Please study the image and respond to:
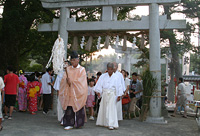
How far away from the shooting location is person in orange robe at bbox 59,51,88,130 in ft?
20.9

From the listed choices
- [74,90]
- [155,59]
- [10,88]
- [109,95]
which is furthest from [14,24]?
[155,59]

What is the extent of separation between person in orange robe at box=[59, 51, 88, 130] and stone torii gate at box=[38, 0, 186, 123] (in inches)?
118

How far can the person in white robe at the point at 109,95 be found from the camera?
6734 mm

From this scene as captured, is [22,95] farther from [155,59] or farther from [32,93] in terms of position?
[155,59]

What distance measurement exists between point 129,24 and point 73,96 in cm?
396

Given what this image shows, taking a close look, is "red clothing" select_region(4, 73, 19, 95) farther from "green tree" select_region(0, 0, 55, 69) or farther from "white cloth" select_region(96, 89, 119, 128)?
"green tree" select_region(0, 0, 55, 69)

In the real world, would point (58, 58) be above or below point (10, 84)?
above

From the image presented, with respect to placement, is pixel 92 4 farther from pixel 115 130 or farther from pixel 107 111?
pixel 115 130

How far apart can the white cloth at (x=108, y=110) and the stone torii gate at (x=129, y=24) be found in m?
2.13

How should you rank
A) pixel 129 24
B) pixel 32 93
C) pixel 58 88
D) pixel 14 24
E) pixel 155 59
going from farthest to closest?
pixel 14 24
pixel 32 93
pixel 129 24
pixel 155 59
pixel 58 88

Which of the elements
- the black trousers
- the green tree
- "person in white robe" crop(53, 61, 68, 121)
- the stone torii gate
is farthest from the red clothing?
the green tree

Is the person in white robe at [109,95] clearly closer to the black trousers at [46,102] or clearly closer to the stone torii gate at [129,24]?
the stone torii gate at [129,24]

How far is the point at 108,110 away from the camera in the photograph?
676 cm

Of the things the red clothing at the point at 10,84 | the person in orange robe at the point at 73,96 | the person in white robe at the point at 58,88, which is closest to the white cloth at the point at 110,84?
the person in orange robe at the point at 73,96
